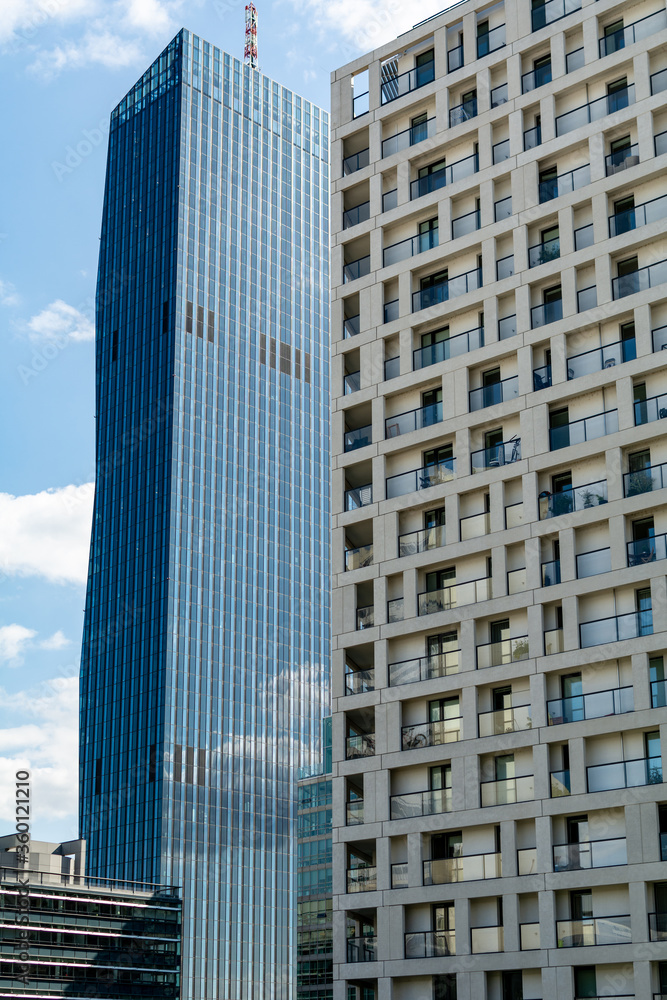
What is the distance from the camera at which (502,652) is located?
157 ft

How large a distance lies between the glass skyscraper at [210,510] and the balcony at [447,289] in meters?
105

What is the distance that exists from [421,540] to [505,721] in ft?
27.8

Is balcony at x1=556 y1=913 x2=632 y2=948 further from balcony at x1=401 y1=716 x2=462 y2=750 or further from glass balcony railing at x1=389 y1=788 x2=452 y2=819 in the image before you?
balcony at x1=401 y1=716 x2=462 y2=750

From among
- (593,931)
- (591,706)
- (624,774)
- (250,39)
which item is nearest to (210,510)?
(250,39)

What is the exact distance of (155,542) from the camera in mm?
161125

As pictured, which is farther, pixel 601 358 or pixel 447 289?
pixel 447 289

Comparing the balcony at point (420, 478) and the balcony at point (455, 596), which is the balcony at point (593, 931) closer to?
the balcony at point (455, 596)

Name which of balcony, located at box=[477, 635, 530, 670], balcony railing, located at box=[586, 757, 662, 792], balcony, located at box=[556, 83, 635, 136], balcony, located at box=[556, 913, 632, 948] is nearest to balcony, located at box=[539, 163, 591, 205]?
balcony, located at box=[556, 83, 635, 136]

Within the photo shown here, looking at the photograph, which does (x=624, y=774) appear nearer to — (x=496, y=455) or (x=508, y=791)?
(x=508, y=791)

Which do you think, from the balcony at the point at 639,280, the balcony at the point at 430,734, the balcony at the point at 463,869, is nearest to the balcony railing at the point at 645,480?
the balcony at the point at 639,280

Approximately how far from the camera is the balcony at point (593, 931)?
41.2 meters

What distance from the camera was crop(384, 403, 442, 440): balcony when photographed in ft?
173

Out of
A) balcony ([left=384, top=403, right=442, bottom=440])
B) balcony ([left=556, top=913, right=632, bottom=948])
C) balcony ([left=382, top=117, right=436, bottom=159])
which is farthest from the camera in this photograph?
balcony ([left=382, top=117, right=436, bottom=159])

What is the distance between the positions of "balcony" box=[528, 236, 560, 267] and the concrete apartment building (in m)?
0.09
